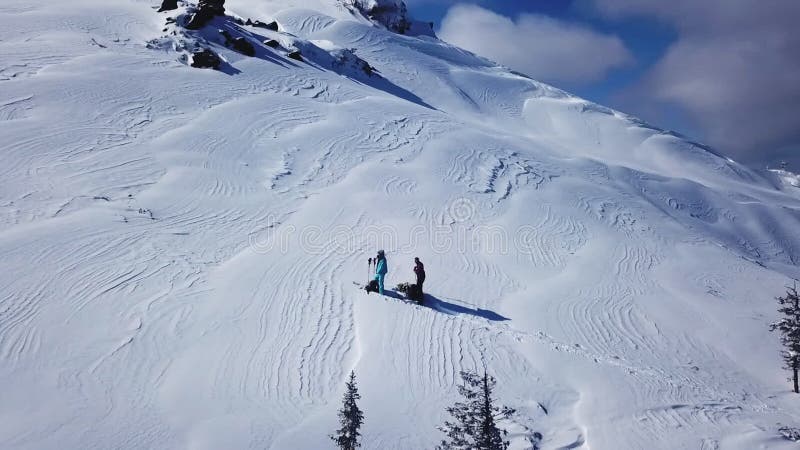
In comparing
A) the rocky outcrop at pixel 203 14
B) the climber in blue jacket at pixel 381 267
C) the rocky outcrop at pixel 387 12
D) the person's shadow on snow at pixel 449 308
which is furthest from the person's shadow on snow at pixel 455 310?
the rocky outcrop at pixel 387 12

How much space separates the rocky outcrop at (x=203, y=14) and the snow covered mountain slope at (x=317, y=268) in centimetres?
205

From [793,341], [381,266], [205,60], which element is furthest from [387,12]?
[793,341]

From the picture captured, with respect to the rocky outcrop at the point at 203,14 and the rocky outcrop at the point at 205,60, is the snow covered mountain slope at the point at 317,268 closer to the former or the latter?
the rocky outcrop at the point at 205,60

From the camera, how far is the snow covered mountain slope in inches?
345

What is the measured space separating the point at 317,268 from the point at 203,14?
26.6 m

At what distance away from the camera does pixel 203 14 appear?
107 feet

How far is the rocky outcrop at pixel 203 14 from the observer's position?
1256 inches

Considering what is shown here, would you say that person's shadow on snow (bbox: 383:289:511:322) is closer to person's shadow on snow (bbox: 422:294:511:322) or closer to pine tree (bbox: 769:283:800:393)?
person's shadow on snow (bbox: 422:294:511:322)

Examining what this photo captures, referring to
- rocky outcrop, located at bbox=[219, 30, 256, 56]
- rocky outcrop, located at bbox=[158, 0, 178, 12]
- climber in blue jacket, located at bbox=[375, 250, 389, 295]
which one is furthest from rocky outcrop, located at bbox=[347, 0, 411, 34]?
climber in blue jacket, located at bbox=[375, 250, 389, 295]

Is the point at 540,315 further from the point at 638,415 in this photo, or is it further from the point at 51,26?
the point at 51,26

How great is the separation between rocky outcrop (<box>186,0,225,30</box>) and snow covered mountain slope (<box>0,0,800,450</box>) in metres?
2.05

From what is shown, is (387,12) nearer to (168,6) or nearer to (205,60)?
(168,6)

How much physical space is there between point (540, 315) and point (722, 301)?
763 centimetres

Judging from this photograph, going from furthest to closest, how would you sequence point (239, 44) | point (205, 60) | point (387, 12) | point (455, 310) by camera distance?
point (387, 12) → point (239, 44) → point (205, 60) → point (455, 310)
